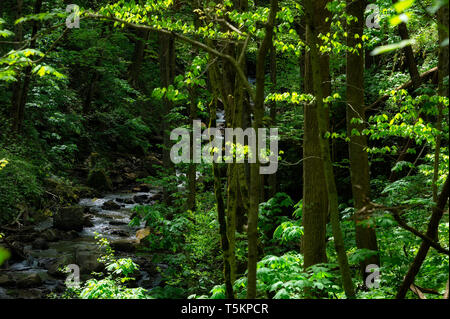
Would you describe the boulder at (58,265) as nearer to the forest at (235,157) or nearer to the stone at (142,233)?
the forest at (235,157)

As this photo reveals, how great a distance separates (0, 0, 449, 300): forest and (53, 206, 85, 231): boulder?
7 centimetres

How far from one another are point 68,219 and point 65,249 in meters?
1.70

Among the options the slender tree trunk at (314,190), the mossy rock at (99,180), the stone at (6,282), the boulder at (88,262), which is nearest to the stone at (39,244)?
the boulder at (88,262)

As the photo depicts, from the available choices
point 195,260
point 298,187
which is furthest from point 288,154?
point 195,260

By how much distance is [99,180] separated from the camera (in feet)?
62.5

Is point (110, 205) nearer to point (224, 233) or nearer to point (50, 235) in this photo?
point (50, 235)

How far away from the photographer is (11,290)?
985 cm

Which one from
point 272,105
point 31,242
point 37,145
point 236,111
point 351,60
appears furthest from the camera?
point 37,145

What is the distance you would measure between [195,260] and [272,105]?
21.4 feet

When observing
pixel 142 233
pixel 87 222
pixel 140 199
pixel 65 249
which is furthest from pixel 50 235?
pixel 140 199

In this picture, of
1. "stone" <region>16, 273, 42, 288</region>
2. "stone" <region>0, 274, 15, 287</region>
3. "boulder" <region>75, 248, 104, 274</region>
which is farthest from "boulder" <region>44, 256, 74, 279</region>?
"stone" <region>0, 274, 15, 287</region>

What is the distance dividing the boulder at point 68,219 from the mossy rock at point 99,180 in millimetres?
4526
